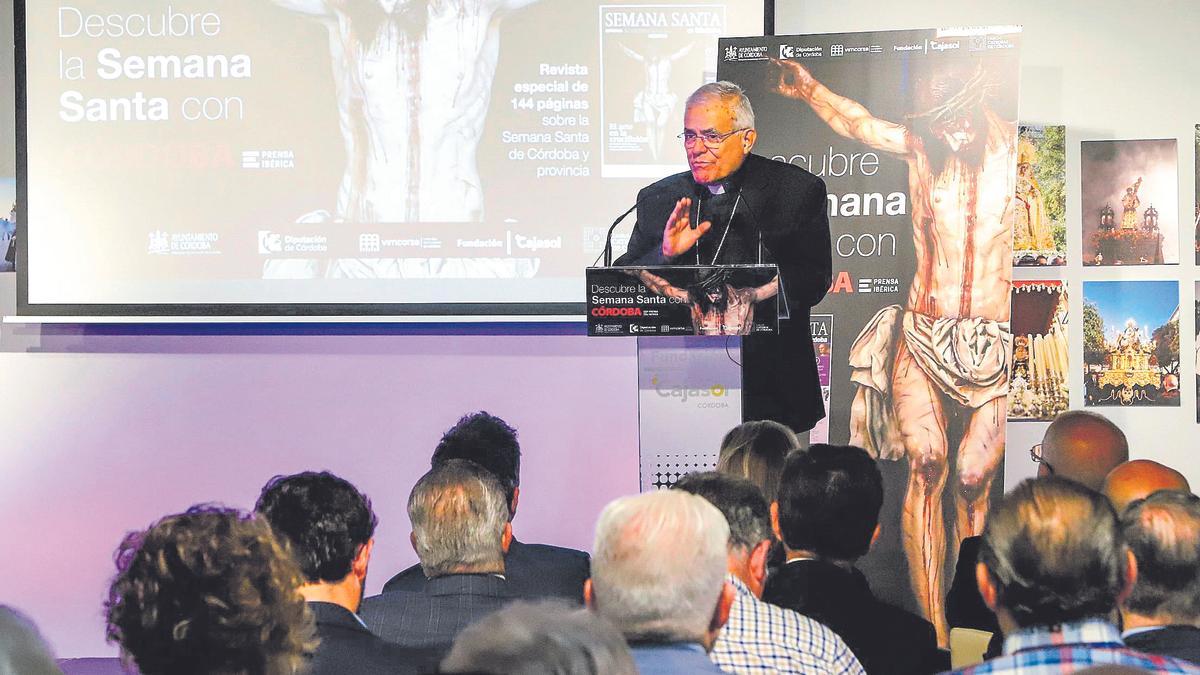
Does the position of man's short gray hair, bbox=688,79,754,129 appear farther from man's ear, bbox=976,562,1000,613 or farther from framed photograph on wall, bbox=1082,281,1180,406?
man's ear, bbox=976,562,1000,613

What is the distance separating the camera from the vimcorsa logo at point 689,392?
167 inches

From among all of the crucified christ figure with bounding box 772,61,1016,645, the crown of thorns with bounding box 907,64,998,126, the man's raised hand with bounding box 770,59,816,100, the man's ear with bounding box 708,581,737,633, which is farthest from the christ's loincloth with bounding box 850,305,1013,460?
the man's ear with bounding box 708,581,737,633

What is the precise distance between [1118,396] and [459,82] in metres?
2.79

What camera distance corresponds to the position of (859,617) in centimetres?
260

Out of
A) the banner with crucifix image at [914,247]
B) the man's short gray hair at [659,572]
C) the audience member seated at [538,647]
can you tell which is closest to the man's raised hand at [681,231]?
the banner with crucifix image at [914,247]

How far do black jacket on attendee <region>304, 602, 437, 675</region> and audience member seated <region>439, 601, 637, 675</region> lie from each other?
1.05 m

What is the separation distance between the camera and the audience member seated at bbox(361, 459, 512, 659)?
8.81ft

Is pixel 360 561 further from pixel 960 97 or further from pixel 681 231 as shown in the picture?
pixel 960 97

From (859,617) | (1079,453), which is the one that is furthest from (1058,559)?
(1079,453)

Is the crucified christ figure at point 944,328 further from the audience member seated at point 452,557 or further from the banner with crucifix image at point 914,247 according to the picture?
the audience member seated at point 452,557

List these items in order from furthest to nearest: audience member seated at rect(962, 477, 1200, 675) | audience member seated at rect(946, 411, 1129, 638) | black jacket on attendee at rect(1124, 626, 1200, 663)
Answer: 1. audience member seated at rect(946, 411, 1129, 638)
2. black jacket on attendee at rect(1124, 626, 1200, 663)
3. audience member seated at rect(962, 477, 1200, 675)

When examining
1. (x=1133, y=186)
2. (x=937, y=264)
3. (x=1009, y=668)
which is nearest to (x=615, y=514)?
(x=1009, y=668)

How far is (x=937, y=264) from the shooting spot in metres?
3.96

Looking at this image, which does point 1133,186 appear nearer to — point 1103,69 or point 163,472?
point 1103,69
